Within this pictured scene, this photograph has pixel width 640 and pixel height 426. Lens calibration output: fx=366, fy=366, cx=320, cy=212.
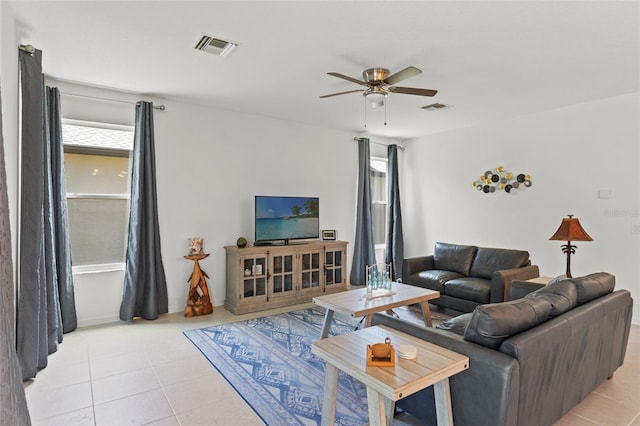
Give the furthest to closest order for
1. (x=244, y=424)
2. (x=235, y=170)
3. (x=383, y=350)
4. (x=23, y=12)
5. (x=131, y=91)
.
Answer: (x=235, y=170)
(x=131, y=91)
(x=23, y=12)
(x=244, y=424)
(x=383, y=350)

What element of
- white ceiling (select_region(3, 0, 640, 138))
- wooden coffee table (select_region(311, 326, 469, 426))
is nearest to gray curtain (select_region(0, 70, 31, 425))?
wooden coffee table (select_region(311, 326, 469, 426))

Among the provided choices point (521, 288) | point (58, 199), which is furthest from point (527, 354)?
point (58, 199)

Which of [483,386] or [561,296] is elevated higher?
[561,296]

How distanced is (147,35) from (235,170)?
7.74ft

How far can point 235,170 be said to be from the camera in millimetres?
5027

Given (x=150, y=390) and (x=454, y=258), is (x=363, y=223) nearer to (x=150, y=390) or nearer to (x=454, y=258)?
(x=454, y=258)

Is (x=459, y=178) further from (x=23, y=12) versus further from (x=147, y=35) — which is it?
(x=23, y=12)

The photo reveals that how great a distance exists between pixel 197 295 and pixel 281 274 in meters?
1.08

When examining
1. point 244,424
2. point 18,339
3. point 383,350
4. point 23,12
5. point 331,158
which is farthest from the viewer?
point 331,158

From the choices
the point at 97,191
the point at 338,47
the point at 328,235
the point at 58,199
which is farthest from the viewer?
the point at 328,235

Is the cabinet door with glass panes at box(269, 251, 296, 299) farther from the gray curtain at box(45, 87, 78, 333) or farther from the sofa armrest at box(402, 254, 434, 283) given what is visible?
the gray curtain at box(45, 87, 78, 333)

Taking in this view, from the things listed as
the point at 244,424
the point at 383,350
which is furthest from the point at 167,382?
the point at 383,350

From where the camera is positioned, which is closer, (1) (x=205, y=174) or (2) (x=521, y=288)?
(2) (x=521, y=288)

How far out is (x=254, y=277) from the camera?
15.2 feet
